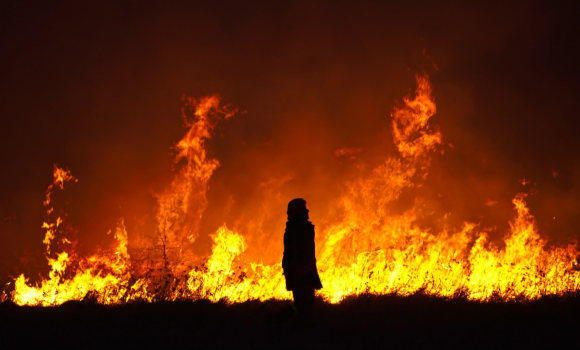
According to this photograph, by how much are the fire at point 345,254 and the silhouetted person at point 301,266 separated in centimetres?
200

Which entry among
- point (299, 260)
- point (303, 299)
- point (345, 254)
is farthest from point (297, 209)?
point (345, 254)

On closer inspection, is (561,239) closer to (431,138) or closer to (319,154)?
(431,138)

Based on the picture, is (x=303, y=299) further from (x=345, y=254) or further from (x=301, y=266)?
(x=345, y=254)

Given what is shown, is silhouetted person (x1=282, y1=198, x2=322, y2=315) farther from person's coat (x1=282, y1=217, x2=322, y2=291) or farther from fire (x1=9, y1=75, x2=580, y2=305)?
fire (x1=9, y1=75, x2=580, y2=305)

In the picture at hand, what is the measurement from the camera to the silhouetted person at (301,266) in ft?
25.7

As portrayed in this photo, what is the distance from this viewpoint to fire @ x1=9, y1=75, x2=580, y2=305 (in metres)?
10.2

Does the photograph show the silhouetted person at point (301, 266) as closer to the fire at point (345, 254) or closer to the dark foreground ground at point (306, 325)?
the dark foreground ground at point (306, 325)

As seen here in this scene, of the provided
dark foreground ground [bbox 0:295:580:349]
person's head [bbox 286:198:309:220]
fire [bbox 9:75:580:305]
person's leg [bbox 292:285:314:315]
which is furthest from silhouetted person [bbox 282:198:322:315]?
fire [bbox 9:75:580:305]

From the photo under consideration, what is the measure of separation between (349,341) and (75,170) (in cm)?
1513

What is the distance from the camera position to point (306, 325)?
7.48 metres

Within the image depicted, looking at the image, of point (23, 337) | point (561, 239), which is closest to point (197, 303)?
point (23, 337)

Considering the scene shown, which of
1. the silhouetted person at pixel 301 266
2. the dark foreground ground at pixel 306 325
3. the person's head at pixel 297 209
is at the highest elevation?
the person's head at pixel 297 209

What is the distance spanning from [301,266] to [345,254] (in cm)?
695

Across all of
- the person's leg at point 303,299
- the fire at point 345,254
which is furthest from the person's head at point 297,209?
the fire at point 345,254
